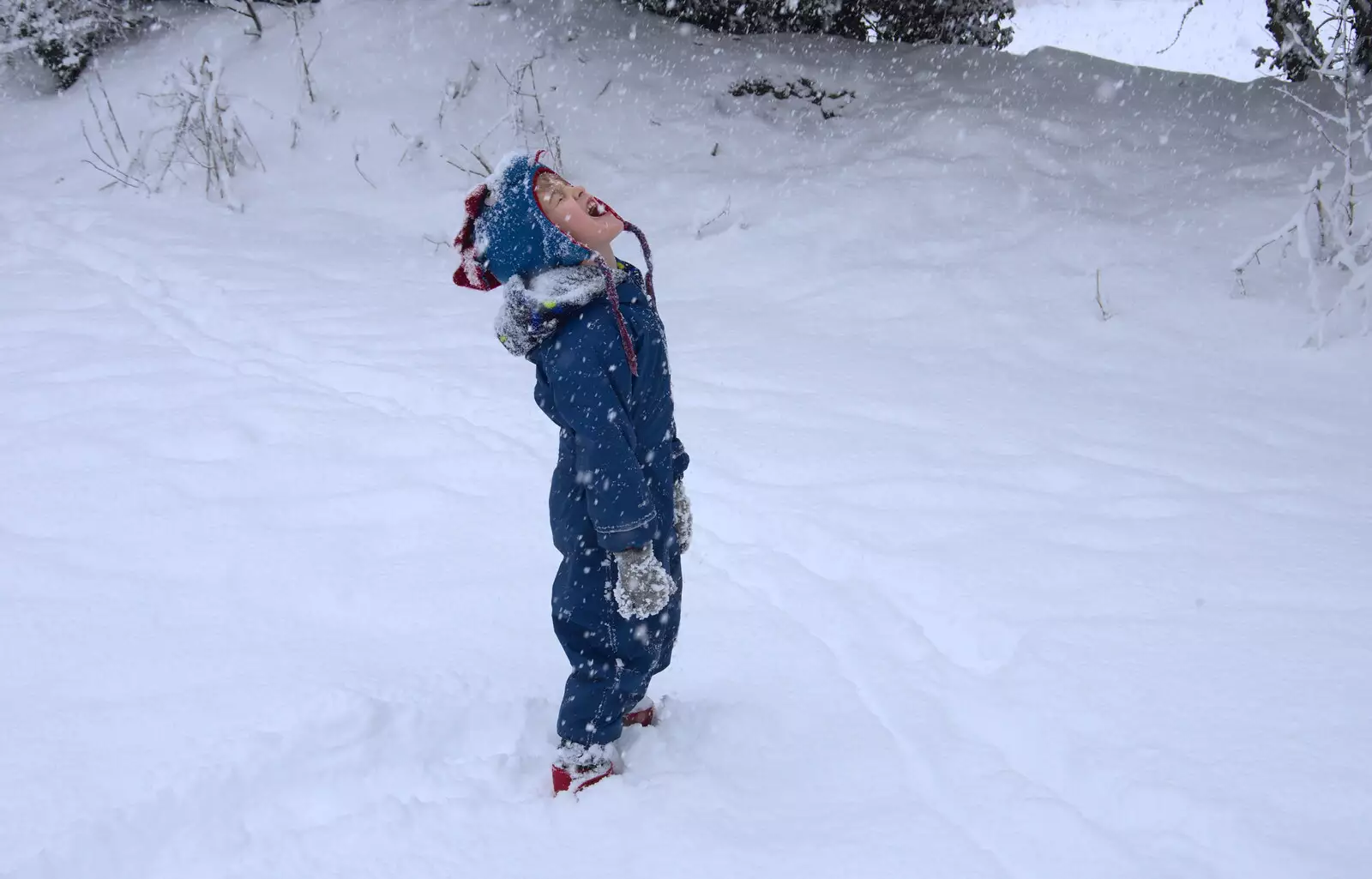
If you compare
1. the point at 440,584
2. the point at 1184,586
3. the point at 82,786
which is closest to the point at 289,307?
the point at 440,584

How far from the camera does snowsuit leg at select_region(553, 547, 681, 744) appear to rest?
7.52 ft

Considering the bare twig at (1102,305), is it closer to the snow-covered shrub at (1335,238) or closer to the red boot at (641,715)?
the snow-covered shrub at (1335,238)

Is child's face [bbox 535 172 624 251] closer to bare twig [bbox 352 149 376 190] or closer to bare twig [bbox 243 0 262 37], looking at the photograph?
bare twig [bbox 352 149 376 190]

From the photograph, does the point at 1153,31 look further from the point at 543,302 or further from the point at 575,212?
the point at 543,302

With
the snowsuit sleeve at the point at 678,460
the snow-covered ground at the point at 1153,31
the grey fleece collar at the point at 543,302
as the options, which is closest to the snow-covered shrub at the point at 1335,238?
the snowsuit sleeve at the point at 678,460

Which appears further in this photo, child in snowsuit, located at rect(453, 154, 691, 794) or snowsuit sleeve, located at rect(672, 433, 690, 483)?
snowsuit sleeve, located at rect(672, 433, 690, 483)

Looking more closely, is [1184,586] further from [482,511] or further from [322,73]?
[322,73]

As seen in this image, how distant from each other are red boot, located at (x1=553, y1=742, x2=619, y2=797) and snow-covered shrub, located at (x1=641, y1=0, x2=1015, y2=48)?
6452 mm

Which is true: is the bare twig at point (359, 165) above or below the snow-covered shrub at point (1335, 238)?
below

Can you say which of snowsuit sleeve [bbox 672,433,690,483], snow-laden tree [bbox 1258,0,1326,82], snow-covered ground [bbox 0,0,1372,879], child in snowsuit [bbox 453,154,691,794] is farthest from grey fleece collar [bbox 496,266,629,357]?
snow-laden tree [bbox 1258,0,1326,82]

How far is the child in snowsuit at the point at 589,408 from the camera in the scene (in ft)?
6.74

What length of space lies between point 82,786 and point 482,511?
5.02 feet

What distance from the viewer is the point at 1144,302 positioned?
16.3ft

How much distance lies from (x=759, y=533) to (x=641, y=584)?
1.38 m
